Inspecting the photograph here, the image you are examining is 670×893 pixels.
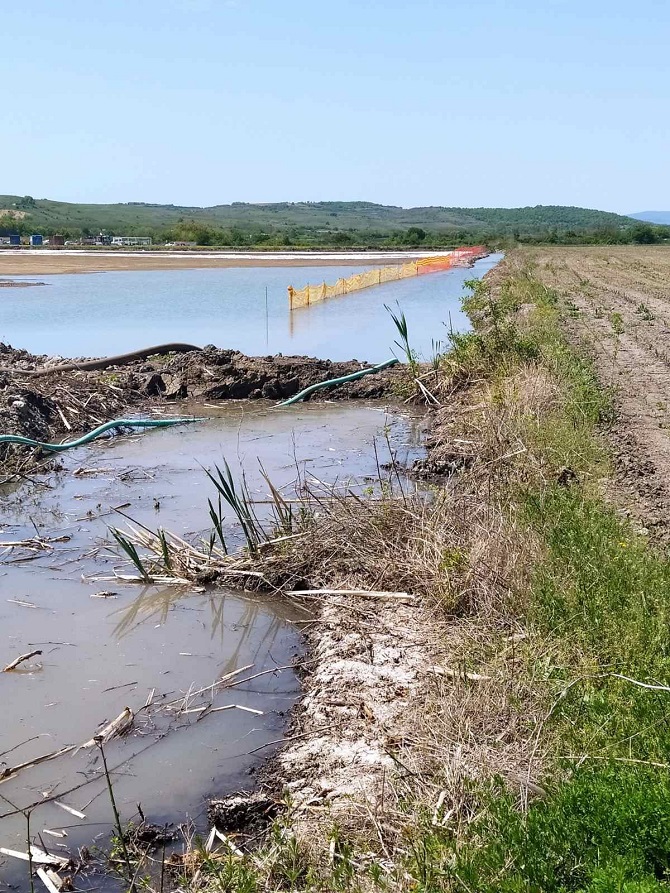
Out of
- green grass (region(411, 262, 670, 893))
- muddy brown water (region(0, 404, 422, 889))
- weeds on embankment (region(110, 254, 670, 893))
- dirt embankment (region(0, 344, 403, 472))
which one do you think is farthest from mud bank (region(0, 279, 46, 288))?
green grass (region(411, 262, 670, 893))

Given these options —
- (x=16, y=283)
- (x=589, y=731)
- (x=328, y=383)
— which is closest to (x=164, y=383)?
(x=328, y=383)

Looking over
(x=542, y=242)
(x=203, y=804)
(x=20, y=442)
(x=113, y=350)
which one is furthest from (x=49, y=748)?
(x=542, y=242)

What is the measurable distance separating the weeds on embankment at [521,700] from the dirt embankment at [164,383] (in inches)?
278

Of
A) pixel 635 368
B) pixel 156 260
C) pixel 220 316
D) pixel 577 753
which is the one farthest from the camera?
pixel 156 260

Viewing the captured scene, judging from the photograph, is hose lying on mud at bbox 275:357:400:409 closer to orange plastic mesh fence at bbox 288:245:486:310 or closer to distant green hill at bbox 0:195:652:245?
orange plastic mesh fence at bbox 288:245:486:310

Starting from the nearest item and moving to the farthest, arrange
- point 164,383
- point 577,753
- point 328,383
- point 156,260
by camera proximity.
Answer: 1. point 577,753
2. point 328,383
3. point 164,383
4. point 156,260

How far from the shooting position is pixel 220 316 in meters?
28.8

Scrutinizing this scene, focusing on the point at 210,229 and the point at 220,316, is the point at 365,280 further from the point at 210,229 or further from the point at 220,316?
the point at 210,229

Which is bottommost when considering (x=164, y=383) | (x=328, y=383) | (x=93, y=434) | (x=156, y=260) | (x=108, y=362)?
(x=93, y=434)

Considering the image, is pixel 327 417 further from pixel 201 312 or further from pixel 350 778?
pixel 201 312

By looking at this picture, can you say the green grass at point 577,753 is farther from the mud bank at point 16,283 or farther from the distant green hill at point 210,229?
the distant green hill at point 210,229

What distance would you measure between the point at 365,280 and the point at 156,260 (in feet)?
90.3

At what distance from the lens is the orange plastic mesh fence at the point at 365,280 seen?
31.7 metres

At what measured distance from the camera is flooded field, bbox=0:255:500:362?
72.9 ft
